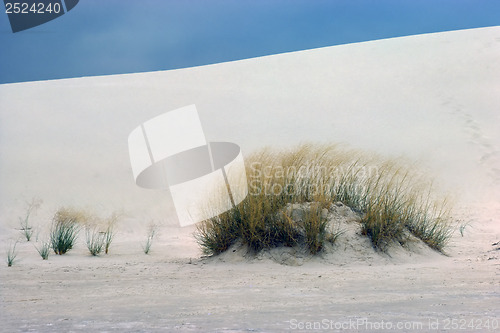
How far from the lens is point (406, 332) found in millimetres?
3492

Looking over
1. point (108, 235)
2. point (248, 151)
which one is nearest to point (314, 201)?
point (108, 235)

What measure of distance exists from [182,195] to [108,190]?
8.22 feet

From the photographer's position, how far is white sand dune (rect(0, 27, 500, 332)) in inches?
175

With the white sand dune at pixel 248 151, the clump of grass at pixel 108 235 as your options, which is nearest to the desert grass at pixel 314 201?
the white sand dune at pixel 248 151

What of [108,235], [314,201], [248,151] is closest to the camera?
[314,201]

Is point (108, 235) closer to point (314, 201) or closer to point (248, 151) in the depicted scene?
point (314, 201)

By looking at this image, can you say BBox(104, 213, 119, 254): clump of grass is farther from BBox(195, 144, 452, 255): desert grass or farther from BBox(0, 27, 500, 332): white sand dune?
BBox(195, 144, 452, 255): desert grass

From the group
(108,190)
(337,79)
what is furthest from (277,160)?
(337,79)

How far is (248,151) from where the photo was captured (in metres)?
21.5

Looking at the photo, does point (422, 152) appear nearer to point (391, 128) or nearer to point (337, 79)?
point (391, 128)

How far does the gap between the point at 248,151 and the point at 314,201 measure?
569 inches

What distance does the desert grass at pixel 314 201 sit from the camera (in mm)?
6914

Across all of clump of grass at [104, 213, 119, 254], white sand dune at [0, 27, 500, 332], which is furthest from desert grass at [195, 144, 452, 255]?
clump of grass at [104, 213, 119, 254]

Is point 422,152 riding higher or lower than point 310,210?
lower
